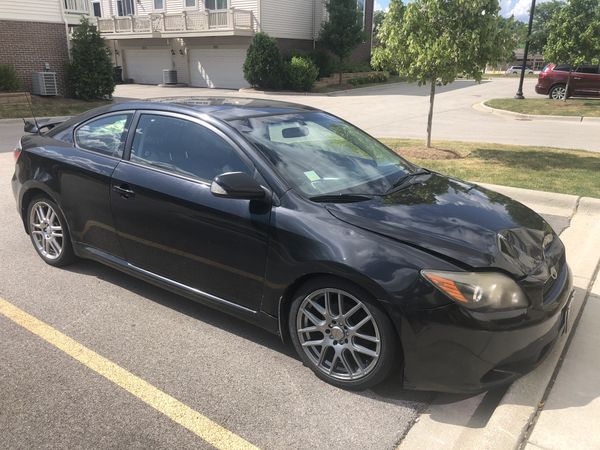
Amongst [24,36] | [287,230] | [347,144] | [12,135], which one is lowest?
[12,135]

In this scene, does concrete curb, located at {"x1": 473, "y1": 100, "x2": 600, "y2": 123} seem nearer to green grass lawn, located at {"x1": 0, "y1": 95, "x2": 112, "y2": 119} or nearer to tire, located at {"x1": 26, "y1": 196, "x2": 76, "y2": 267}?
green grass lawn, located at {"x1": 0, "y1": 95, "x2": 112, "y2": 119}

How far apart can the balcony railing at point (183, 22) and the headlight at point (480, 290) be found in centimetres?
2742

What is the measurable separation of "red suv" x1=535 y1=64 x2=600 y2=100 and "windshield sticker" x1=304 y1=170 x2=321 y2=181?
20.4m

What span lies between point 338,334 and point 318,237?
563 millimetres

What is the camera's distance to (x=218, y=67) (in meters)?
31.0

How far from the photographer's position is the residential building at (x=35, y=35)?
17531 millimetres

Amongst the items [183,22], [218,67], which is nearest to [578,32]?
[218,67]

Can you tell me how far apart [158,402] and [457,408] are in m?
1.65

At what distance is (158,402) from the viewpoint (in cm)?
288

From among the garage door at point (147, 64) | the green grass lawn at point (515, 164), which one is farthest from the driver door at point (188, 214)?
the garage door at point (147, 64)

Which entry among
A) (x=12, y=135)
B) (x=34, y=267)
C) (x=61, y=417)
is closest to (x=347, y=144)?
(x=61, y=417)

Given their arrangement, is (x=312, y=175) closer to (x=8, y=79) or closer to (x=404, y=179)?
(x=404, y=179)

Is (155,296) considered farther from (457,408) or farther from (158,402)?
(457,408)

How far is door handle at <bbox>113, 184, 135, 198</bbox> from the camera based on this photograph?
3734mm
